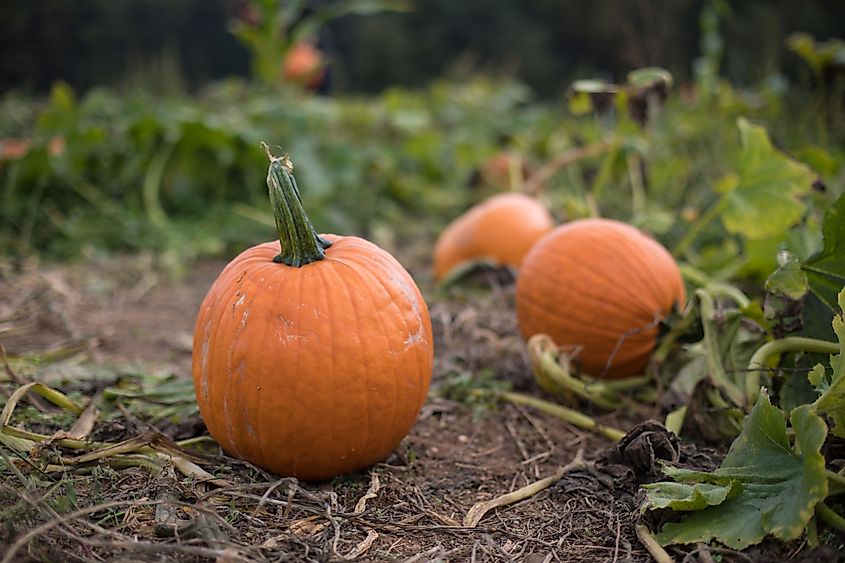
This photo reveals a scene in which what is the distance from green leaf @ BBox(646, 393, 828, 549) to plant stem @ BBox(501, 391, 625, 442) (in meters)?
0.57

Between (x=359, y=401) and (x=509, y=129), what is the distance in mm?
5692

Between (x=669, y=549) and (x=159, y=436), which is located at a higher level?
(x=159, y=436)

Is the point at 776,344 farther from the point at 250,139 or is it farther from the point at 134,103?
the point at 134,103

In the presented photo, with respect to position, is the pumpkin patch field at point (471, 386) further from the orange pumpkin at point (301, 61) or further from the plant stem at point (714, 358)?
the orange pumpkin at point (301, 61)

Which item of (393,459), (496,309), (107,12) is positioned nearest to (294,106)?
(496,309)

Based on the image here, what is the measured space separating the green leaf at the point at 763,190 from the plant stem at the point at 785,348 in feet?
2.61

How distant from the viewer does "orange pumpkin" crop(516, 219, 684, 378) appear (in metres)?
2.55

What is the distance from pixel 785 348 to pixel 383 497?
1.08m

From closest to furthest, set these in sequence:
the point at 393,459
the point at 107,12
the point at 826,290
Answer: the point at 826,290 → the point at 393,459 → the point at 107,12

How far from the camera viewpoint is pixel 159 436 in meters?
2.02

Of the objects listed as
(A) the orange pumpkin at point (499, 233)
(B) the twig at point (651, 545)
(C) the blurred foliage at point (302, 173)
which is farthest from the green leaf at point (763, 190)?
(B) the twig at point (651, 545)

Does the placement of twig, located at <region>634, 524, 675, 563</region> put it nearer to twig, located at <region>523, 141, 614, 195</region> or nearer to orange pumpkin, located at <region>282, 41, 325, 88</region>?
twig, located at <region>523, 141, 614, 195</region>

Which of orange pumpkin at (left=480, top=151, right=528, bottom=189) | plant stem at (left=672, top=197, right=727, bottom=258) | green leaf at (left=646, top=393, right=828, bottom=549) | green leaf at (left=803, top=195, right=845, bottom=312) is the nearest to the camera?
green leaf at (left=646, top=393, right=828, bottom=549)

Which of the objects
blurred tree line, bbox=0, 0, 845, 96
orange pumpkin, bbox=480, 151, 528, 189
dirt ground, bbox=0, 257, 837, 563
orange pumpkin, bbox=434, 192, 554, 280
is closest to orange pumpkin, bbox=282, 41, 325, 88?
blurred tree line, bbox=0, 0, 845, 96
